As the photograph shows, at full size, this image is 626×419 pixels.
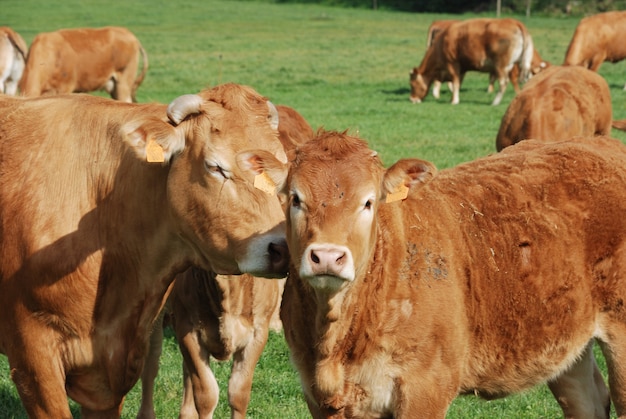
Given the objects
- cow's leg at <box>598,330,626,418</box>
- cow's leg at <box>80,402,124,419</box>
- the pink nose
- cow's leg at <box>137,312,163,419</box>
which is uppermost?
the pink nose

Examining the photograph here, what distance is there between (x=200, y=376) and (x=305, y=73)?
866 inches

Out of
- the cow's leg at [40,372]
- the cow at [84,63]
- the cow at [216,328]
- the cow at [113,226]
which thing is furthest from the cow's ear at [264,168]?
the cow at [84,63]

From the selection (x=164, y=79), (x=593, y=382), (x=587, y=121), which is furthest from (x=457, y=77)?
(x=593, y=382)

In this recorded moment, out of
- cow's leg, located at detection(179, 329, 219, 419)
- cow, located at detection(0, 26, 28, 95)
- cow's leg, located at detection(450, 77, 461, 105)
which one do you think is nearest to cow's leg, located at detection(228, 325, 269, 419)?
cow's leg, located at detection(179, 329, 219, 419)

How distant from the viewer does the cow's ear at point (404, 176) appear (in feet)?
14.6

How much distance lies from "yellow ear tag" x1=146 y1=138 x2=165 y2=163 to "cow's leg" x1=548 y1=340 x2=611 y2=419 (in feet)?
8.55

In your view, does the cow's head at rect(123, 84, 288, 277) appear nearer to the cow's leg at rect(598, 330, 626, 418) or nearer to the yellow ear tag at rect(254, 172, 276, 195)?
the yellow ear tag at rect(254, 172, 276, 195)

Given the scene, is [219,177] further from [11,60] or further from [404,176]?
[11,60]

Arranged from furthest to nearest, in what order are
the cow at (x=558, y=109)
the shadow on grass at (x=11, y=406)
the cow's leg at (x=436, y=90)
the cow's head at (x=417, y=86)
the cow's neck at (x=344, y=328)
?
the cow's leg at (x=436, y=90)
the cow's head at (x=417, y=86)
the cow at (x=558, y=109)
the shadow on grass at (x=11, y=406)
the cow's neck at (x=344, y=328)

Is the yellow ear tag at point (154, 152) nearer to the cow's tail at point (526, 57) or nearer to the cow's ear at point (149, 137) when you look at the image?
the cow's ear at point (149, 137)

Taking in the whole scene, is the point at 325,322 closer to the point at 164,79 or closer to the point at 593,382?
the point at 593,382

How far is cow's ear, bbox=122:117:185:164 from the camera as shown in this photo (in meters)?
4.58

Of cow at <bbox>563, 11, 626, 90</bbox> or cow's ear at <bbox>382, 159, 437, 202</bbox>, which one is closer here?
cow's ear at <bbox>382, 159, 437, 202</bbox>

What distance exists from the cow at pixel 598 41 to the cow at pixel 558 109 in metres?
11.7
